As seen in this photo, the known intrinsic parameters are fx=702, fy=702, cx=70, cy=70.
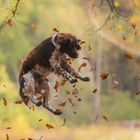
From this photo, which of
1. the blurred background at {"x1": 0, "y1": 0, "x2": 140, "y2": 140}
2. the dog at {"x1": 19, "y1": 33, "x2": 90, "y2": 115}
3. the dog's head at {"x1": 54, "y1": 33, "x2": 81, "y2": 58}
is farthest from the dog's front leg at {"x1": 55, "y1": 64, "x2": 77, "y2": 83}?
the blurred background at {"x1": 0, "y1": 0, "x2": 140, "y2": 140}

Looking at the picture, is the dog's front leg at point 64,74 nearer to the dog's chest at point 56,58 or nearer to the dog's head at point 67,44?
the dog's chest at point 56,58

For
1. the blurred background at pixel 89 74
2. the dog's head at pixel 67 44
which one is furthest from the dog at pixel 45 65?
the blurred background at pixel 89 74

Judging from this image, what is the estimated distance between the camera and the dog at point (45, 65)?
700 centimetres

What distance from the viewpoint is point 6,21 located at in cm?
795

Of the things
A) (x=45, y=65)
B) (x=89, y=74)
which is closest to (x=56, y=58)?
(x=45, y=65)

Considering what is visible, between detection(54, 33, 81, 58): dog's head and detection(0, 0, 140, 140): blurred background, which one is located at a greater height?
detection(54, 33, 81, 58): dog's head

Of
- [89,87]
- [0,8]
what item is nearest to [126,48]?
[89,87]

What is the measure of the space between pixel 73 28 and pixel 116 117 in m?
4.78

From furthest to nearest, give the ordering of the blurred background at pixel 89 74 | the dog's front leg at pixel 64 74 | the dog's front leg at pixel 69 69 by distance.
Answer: the blurred background at pixel 89 74 < the dog's front leg at pixel 69 69 < the dog's front leg at pixel 64 74

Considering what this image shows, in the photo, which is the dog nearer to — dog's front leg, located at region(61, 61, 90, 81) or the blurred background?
dog's front leg, located at region(61, 61, 90, 81)

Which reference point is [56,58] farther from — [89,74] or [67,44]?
[89,74]

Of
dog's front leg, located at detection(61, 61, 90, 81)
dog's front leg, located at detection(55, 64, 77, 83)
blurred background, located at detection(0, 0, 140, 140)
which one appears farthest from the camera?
blurred background, located at detection(0, 0, 140, 140)

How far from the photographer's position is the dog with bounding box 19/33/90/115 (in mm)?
7000

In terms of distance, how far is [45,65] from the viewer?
710 centimetres
